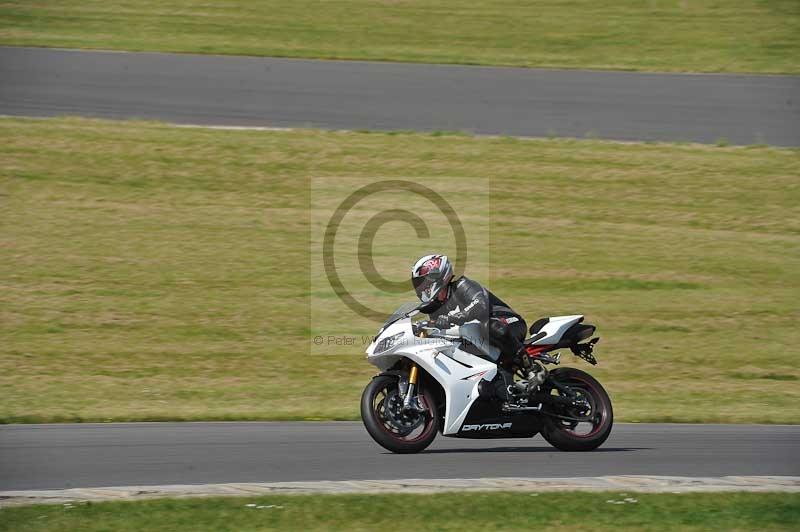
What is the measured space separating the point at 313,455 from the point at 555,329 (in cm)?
255

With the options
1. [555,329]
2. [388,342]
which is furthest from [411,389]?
[555,329]

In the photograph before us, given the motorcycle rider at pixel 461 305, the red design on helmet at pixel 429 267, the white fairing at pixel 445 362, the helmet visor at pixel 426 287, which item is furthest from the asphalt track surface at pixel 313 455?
the red design on helmet at pixel 429 267

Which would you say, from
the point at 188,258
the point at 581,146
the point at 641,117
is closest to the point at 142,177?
the point at 188,258

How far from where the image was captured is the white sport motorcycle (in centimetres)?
1005

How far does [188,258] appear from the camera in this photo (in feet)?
61.6

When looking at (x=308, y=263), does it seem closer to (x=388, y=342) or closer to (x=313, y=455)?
(x=313, y=455)

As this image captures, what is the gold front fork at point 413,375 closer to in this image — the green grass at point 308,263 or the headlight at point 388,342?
the headlight at point 388,342

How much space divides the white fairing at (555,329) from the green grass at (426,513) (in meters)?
1.99

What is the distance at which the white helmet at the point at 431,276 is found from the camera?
1009cm

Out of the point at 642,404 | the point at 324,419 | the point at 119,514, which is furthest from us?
the point at 642,404

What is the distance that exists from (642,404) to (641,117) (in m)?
11.5

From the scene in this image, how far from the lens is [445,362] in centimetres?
1020

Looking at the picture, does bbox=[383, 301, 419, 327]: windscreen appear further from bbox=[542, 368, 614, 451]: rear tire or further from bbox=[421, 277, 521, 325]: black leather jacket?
bbox=[542, 368, 614, 451]: rear tire

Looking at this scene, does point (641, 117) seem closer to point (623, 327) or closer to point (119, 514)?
point (623, 327)
